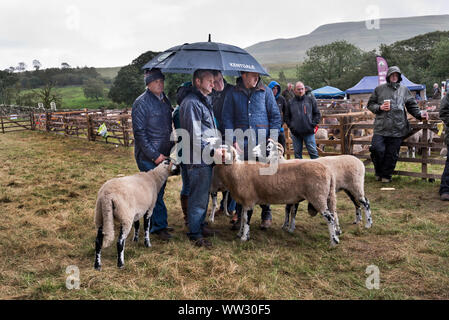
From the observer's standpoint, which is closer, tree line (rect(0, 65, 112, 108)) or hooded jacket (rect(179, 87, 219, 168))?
hooded jacket (rect(179, 87, 219, 168))

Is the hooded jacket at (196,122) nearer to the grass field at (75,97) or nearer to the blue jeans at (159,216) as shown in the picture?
the blue jeans at (159,216)

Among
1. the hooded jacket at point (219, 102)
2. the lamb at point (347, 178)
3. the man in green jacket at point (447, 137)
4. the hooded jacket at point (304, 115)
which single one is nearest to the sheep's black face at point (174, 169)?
the hooded jacket at point (219, 102)

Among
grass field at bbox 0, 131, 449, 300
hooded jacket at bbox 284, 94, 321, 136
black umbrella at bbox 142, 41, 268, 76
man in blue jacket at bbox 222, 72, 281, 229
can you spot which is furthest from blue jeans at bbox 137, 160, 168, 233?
hooded jacket at bbox 284, 94, 321, 136

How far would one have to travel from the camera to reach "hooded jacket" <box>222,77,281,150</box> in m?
4.94

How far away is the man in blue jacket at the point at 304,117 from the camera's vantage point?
7457 mm

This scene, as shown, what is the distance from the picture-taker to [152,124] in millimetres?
4578

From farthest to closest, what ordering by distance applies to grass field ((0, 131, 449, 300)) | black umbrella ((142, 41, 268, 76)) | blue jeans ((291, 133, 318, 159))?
blue jeans ((291, 133, 318, 159))
black umbrella ((142, 41, 268, 76))
grass field ((0, 131, 449, 300))

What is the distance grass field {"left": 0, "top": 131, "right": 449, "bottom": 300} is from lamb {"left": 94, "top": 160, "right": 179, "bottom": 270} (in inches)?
12.8

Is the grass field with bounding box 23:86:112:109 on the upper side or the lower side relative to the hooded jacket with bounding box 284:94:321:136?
upper

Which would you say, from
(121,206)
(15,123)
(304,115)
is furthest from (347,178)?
(15,123)

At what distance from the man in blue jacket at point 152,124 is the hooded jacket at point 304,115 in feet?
12.1

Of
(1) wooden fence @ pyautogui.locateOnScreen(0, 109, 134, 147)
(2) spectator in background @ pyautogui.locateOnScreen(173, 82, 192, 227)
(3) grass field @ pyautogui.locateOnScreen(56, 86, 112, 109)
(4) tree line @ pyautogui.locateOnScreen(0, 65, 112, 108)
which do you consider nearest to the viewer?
(2) spectator in background @ pyautogui.locateOnScreen(173, 82, 192, 227)

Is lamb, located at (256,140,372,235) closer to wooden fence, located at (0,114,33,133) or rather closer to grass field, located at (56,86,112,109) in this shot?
wooden fence, located at (0,114,33,133)

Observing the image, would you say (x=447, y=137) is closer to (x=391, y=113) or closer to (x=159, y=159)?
(x=391, y=113)
